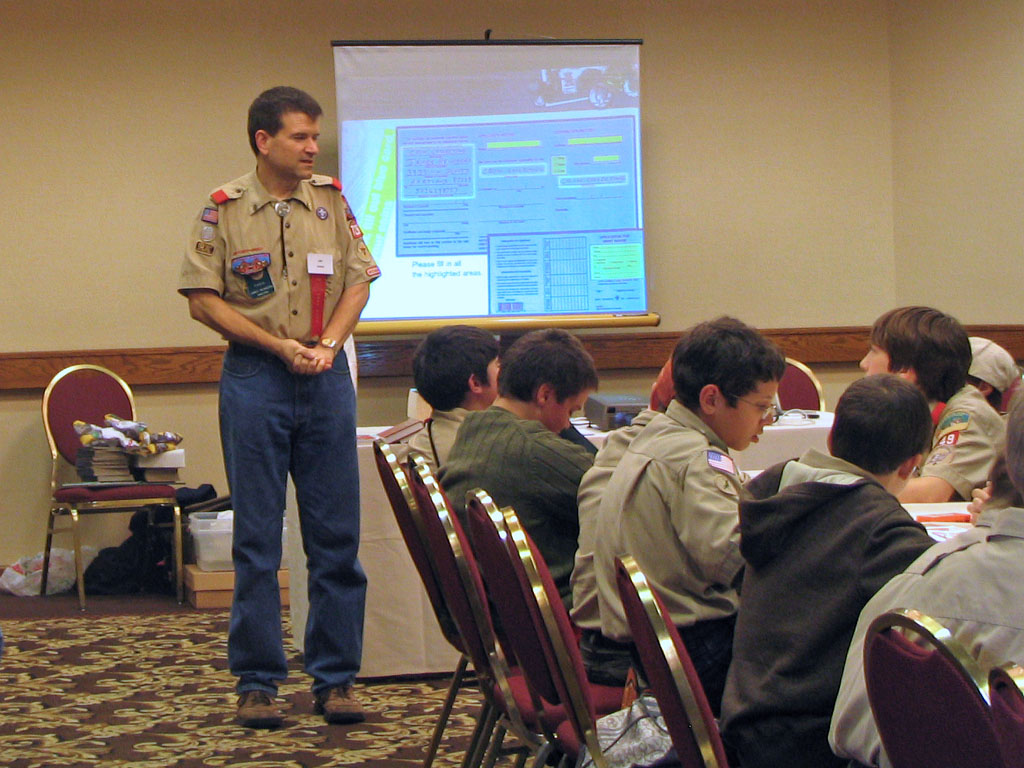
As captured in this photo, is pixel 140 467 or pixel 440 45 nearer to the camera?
pixel 140 467

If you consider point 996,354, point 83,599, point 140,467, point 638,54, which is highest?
point 638,54

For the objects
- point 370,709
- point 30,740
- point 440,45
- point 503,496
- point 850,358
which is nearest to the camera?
point 503,496

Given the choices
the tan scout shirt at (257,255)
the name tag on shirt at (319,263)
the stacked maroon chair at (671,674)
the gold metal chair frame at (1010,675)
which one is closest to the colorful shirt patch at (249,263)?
the tan scout shirt at (257,255)

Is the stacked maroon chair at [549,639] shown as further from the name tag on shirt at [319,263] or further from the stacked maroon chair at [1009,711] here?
the name tag on shirt at [319,263]

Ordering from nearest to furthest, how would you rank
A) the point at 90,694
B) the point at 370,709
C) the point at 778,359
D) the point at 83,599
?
the point at 778,359
the point at 370,709
the point at 90,694
the point at 83,599

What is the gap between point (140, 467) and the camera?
198 inches

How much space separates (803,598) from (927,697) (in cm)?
63

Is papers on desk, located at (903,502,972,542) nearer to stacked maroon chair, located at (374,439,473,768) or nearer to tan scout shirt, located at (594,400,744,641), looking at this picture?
tan scout shirt, located at (594,400,744,641)

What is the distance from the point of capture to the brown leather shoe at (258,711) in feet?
9.81

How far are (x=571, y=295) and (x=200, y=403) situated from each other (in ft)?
5.77

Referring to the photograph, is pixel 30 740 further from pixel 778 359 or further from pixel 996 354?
pixel 996 354

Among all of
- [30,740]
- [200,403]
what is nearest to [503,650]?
[30,740]

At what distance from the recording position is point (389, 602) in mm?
3400

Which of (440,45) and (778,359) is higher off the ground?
(440,45)
